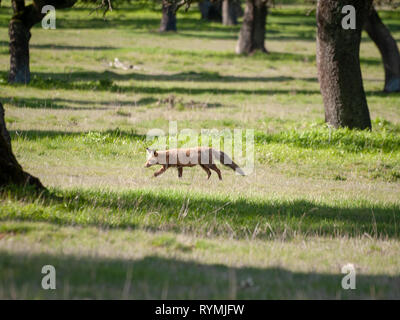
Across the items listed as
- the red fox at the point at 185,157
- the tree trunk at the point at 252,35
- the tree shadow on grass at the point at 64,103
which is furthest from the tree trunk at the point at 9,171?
the tree trunk at the point at 252,35

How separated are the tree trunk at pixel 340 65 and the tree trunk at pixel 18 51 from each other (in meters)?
11.1

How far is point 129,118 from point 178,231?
10423 mm

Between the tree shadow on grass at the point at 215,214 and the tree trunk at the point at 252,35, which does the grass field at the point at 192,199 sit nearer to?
the tree shadow on grass at the point at 215,214

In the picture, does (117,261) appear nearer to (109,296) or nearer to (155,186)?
(109,296)

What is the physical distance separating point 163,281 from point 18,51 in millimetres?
18570

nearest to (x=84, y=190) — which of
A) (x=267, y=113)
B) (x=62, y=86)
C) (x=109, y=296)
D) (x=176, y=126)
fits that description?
(x=109, y=296)

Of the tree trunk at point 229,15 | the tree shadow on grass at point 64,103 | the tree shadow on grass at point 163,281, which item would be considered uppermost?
the tree shadow on grass at point 163,281

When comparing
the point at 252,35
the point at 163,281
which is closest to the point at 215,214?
the point at 163,281

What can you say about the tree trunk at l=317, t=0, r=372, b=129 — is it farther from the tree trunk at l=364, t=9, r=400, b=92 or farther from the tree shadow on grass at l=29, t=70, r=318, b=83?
the tree shadow on grass at l=29, t=70, r=318, b=83

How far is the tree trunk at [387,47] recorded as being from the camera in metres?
25.0

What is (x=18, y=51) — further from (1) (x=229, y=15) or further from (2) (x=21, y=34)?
(1) (x=229, y=15)

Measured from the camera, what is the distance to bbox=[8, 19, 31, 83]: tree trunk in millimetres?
22516

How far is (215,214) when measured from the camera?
8664mm

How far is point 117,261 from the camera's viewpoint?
20.6ft
